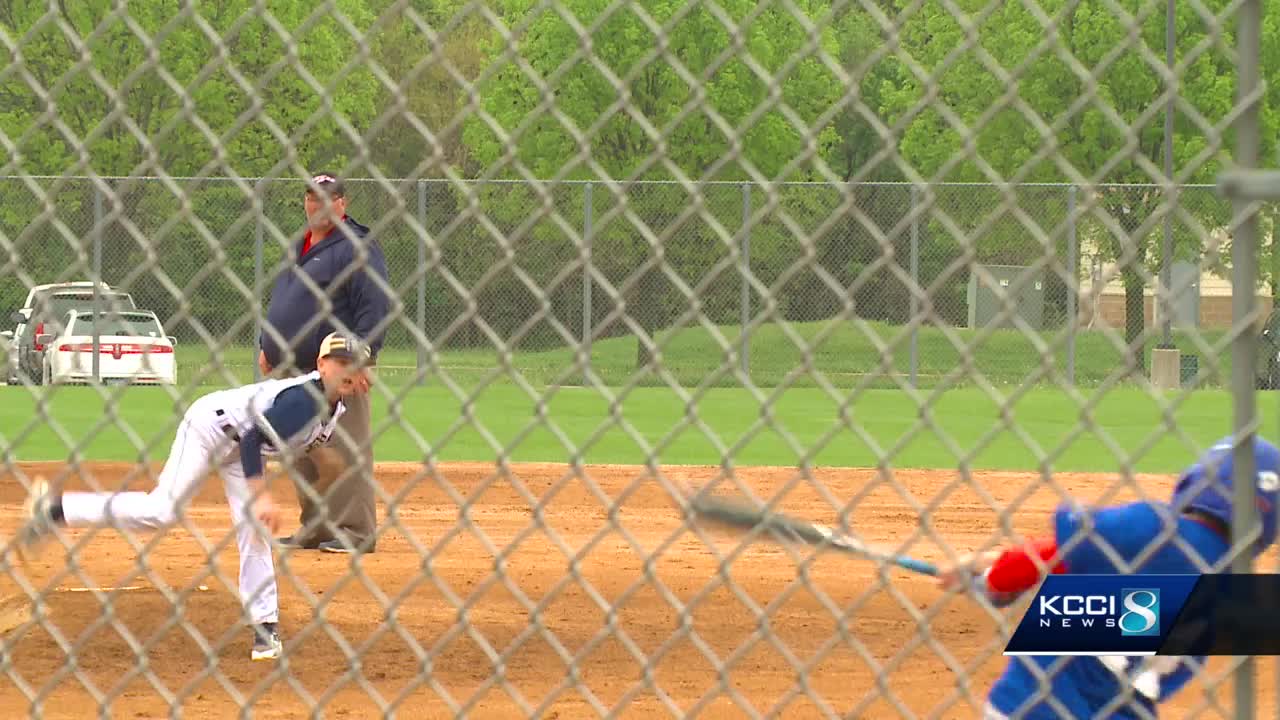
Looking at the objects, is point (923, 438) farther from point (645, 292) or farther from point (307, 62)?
point (307, 62)

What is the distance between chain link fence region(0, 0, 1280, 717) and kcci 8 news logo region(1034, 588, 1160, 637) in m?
0.09

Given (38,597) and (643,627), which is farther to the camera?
(643,627)

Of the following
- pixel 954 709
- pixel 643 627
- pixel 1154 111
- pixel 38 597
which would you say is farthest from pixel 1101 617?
pixel 643 627

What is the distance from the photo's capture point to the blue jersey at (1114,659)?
279 cm

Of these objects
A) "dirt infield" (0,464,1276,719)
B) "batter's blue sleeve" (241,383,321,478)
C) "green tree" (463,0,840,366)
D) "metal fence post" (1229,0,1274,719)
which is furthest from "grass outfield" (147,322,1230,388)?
"metal fence post" (1229,0,1274,719)

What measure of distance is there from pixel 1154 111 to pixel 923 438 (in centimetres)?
1481

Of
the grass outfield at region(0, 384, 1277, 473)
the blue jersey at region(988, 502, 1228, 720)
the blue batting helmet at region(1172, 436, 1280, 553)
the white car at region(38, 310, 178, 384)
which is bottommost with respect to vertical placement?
the white car at region(38, 310, 178, 384)

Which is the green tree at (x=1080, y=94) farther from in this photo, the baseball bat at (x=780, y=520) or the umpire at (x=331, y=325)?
the baseball bat at (x=780, y=520)

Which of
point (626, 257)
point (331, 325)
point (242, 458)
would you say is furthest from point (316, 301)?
point (626, 257)

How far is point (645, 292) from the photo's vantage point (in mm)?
21062

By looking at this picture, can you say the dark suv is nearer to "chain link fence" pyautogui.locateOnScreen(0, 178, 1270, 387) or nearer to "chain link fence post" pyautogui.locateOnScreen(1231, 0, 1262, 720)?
Answer: "chain link fence post" pyautogui.locateOnScreen(1231, 0, 1262, 720)

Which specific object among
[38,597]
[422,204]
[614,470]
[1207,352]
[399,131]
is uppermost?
[399,131]

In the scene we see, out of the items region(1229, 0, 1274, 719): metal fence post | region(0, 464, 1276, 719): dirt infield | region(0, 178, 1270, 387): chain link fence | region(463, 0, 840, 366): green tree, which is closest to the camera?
region(1229, 0, 1274, 719): metal fence post

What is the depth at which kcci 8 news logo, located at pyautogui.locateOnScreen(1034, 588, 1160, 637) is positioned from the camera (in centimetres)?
272
